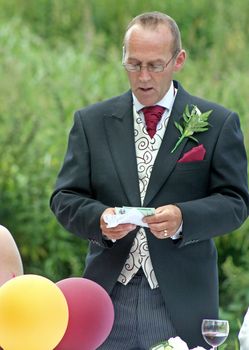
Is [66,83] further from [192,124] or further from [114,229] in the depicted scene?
[114,229]

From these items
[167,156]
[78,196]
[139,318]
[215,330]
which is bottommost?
[139,318]

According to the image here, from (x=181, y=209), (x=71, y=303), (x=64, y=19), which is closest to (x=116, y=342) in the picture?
(x=71, y=303)

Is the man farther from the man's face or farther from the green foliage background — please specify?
the green foliage background

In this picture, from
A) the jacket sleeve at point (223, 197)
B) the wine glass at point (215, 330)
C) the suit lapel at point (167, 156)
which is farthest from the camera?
the suit lapel at point (167, 156)

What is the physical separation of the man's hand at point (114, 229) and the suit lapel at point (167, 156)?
176 millimetres

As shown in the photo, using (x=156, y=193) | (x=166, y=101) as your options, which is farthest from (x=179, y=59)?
(x=156, y=193)

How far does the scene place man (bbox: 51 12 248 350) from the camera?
3.70 metres

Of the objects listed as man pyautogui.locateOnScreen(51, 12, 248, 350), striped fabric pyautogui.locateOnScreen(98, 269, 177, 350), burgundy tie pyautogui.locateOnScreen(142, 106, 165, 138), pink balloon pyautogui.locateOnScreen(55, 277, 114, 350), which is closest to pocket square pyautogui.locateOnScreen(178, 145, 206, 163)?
man pyautogui.locateOnScreen(51, 12, 248, 350)

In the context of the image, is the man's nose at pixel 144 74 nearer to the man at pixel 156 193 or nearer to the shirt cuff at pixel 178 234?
the man at pixel 156 193

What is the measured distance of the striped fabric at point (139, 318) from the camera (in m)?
3.71

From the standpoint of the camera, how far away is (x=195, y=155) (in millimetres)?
3748

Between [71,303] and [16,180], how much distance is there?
2874mm

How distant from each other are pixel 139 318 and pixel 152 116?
678mm

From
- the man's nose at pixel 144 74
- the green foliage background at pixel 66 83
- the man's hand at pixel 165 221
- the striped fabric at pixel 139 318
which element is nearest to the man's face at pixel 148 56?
the man's nose at pixel 144 74
